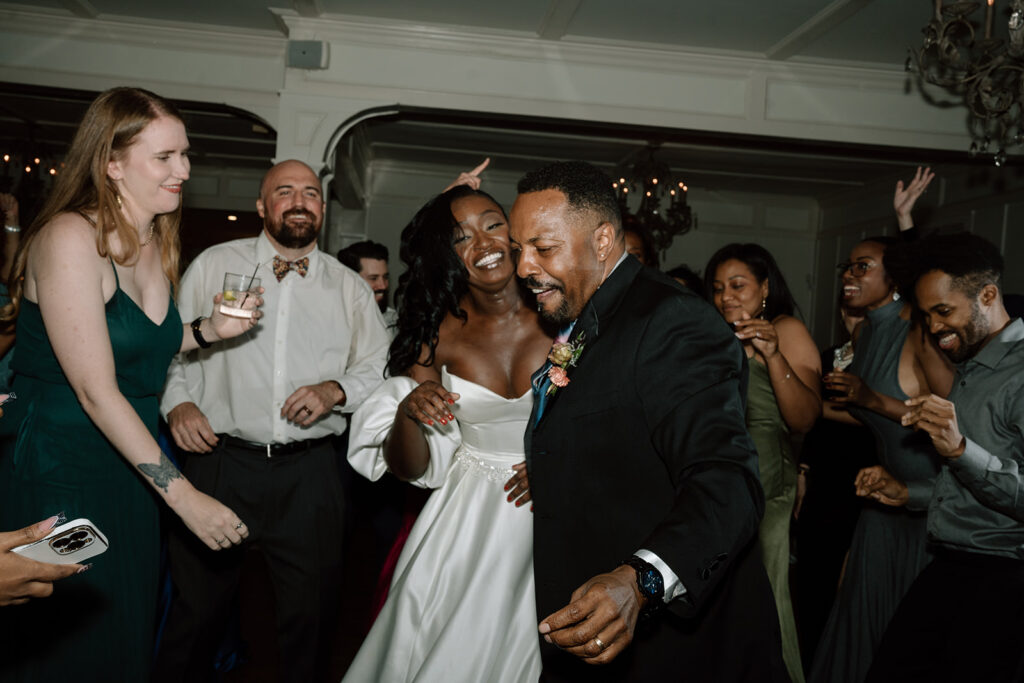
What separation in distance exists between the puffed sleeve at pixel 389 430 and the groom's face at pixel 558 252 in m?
0.84

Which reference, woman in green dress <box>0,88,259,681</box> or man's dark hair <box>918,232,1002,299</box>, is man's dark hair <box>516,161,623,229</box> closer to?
woman in green dress <box>0,88,259,681</box>

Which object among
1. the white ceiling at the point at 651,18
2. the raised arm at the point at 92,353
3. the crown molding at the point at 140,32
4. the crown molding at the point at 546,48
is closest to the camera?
the raised arm at the point at 92,353

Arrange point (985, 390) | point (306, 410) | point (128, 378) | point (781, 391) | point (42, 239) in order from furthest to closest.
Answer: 1. point (781, 391)
2. point (306, 410)
3. point (985, 390)
4. point (128, 378)
5. point (42, 239)

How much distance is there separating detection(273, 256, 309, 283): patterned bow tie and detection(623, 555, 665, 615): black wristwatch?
2183 millimetres

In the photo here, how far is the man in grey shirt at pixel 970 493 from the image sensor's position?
1.97 m

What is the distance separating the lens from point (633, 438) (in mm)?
1408

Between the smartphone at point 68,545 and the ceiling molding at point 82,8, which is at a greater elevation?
the ceiling molding at point 82,8

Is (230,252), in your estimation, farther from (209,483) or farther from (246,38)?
(246,38)

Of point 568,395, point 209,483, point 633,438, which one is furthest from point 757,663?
point 209,483

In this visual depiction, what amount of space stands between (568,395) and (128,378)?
113 cm

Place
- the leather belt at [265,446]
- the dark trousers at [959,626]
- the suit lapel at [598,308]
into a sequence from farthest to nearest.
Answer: the leather belt at [265,446] → the dark trousers at [959,626] → the suit lapel at [598,308]

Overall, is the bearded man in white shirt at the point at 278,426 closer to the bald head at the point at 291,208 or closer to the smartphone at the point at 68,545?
the bald head at the point at 291,208

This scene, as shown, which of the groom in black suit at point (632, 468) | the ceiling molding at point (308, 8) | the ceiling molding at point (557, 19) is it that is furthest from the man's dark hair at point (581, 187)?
the ceiling molding at point (308, 8)

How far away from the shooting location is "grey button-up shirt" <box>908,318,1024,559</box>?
1.96 m
